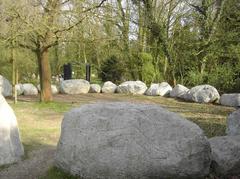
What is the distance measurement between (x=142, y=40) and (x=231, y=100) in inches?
327

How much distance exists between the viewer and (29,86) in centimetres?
1775

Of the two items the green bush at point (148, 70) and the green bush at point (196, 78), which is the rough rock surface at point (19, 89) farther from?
the green bush at point (196, 78)

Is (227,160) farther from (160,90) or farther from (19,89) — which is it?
(19,89)

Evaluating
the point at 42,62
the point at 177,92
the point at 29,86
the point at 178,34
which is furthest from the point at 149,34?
the point at 42,62

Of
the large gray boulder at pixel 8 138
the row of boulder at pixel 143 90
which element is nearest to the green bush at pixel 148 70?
the row of boulder at pixel 143 90

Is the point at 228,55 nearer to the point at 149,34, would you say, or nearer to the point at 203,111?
the point at 149,34

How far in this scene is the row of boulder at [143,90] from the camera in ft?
46.9

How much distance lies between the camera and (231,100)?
43.9 feet

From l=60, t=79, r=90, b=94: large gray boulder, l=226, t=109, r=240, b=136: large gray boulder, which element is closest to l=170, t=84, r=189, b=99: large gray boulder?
l=60, t=79, r=90, b=94: large gray boulder

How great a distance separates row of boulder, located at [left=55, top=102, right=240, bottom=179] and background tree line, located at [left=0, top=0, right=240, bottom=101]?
7.23 meters

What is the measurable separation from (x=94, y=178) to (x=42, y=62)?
338 inches

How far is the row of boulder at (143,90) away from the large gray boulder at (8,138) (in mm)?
8598

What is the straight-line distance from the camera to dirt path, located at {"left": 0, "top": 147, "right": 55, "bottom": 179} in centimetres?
561

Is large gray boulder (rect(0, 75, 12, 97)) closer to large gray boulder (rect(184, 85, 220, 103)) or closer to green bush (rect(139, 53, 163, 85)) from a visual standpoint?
green bush (rect(139, 53, 163, 85))
